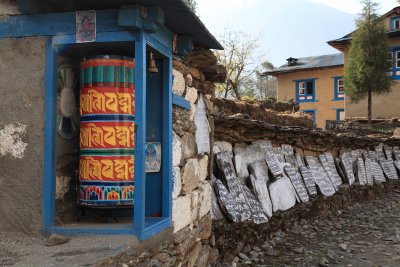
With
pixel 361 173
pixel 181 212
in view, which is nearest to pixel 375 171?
pixel 361 173

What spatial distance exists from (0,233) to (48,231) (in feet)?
1.02

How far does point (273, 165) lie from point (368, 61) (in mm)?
18777

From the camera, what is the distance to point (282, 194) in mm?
6738

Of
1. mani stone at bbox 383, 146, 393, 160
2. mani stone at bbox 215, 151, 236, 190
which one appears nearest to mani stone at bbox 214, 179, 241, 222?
mani stone at bbox 215, 151, 236, 190

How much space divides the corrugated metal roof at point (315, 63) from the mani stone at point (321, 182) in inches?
985

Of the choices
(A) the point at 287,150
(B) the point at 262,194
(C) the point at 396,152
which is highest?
(A) the point at 287,150

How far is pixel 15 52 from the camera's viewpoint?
9.62 ft

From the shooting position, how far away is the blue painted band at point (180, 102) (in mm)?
3689

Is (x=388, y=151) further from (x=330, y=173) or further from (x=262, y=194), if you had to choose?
(x=262, y=194)

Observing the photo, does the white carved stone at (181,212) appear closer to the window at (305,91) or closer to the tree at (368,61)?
the tree at (368,61)

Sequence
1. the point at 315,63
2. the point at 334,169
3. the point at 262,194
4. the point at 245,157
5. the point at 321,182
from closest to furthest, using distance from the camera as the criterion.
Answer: the point at 262,194 < the point at 245,157 < the point at 321,182 < the point at 334,169 < the point at 315,63

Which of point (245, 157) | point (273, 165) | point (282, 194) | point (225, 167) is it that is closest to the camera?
point (225, 167)

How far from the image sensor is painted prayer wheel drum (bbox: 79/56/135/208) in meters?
3.07

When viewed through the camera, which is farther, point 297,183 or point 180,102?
point 297,183
